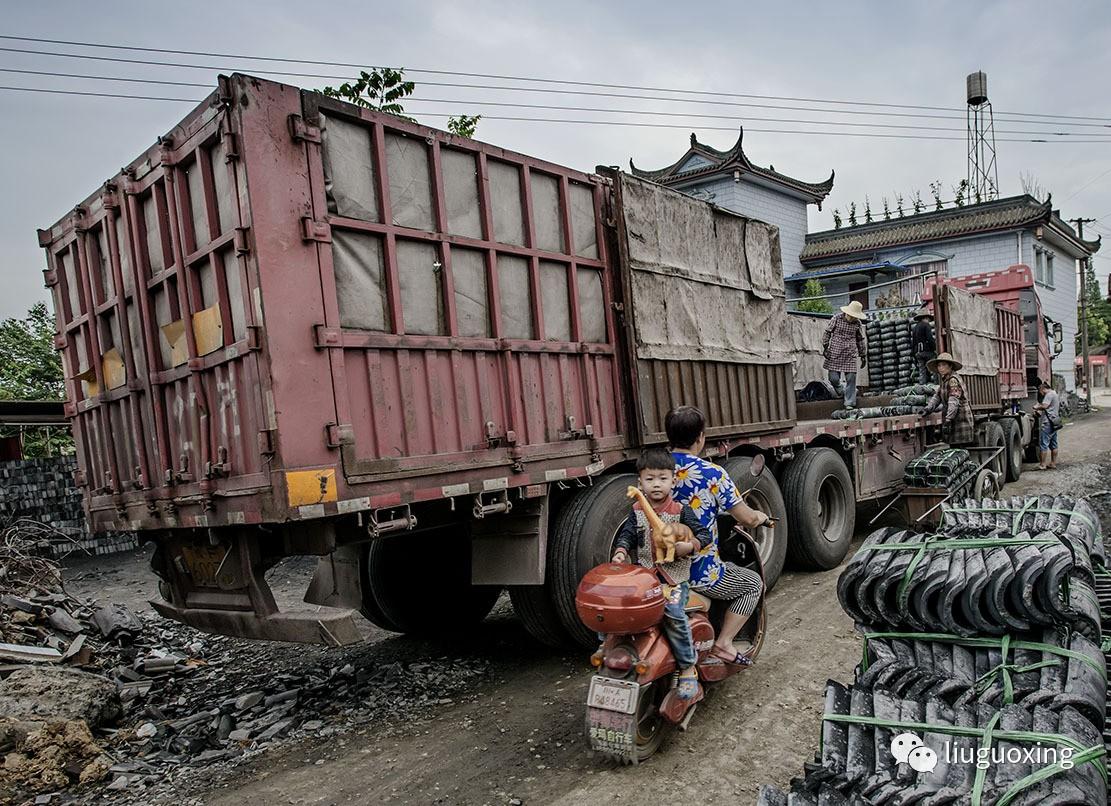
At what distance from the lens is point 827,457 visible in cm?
690

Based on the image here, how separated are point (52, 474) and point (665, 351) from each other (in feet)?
28.7

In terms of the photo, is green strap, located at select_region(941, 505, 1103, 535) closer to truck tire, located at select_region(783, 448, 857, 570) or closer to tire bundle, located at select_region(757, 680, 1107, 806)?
tire bundle, located at select_region(757, 680, 1107, 806)

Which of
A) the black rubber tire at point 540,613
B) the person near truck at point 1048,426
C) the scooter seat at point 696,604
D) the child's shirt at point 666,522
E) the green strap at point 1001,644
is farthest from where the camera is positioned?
the person near truck at point 1048,426

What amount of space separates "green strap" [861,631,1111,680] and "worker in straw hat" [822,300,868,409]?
6.59m

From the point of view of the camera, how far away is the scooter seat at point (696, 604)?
3.54 m

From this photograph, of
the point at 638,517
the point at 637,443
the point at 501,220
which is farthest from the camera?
the point at 637,443

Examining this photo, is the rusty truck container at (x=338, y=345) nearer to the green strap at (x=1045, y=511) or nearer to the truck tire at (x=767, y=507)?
the truck tire at (x=767, y=507)

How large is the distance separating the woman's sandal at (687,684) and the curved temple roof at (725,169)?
1789 cm

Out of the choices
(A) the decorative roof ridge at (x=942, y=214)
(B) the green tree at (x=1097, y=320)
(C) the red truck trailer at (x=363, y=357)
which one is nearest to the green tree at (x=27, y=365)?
(C) the red truck trailer at (x=363, y=357)

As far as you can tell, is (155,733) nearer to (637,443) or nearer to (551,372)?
(551,372)

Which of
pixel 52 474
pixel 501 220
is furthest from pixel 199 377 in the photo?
pixel 52 474

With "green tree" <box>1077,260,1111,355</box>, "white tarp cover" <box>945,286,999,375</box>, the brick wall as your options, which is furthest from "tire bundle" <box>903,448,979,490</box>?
"green tree" <box>1077,260,1111,355</box>

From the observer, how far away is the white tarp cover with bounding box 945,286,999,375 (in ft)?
31.1

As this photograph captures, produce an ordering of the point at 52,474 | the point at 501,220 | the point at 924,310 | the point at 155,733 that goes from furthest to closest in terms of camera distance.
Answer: the point at 924,310 < the point at 52,474 < the point at 501,220 < the point at 155,733
